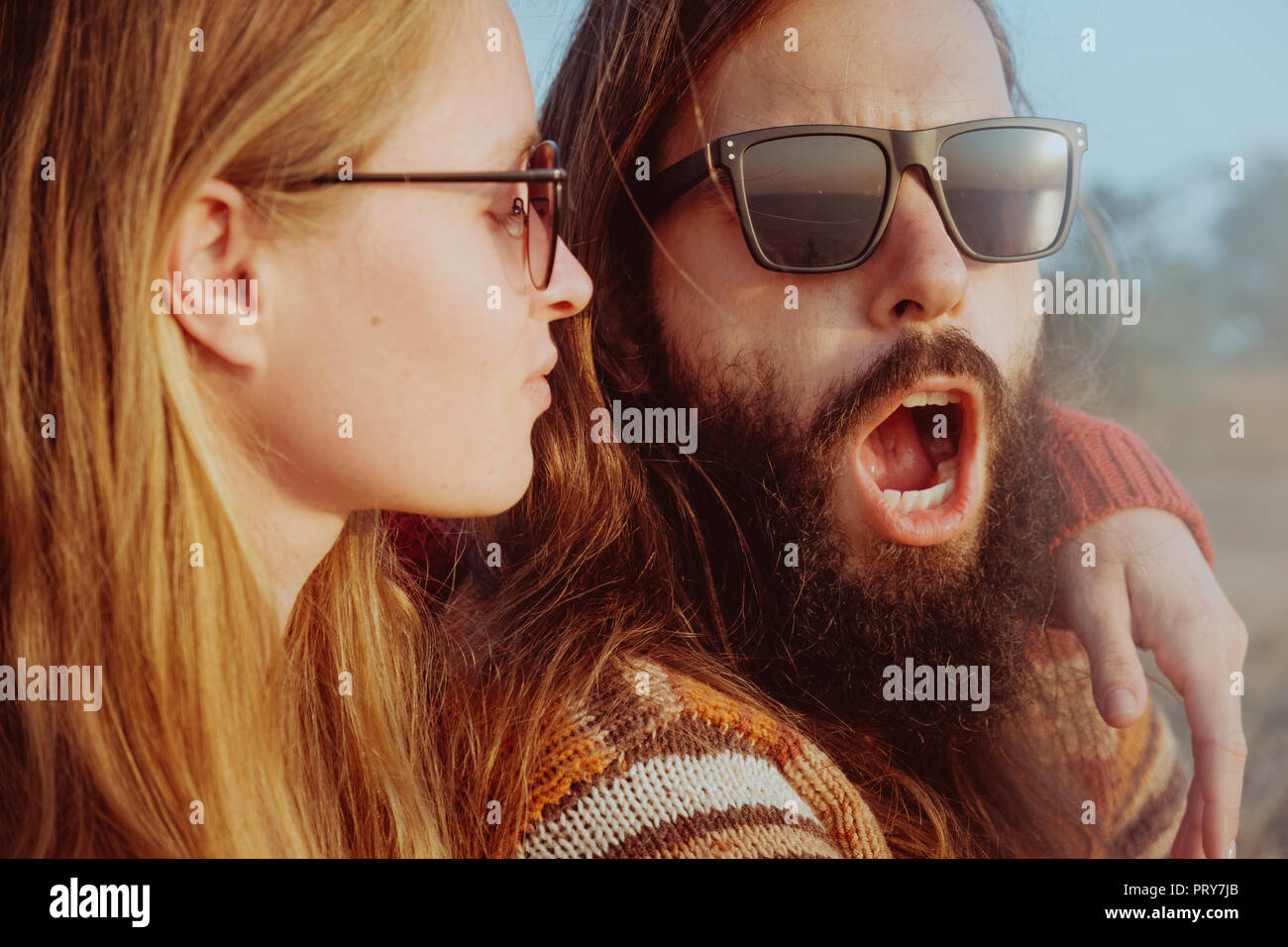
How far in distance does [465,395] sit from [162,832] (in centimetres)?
69

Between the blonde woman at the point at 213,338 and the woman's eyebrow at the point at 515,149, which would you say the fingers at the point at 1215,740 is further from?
the woman's eyebrow at the point at 515,149

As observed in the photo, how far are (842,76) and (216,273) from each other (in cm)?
99

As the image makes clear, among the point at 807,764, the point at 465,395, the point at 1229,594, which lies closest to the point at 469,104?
the point at 465,395

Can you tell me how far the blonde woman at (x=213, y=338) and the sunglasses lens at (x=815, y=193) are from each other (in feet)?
1.10

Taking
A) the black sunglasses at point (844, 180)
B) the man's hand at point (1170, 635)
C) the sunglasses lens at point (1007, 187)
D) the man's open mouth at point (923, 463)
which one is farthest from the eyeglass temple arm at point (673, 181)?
the man's hand at point (1170, 635)

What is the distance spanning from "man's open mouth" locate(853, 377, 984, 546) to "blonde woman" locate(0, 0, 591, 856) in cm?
64

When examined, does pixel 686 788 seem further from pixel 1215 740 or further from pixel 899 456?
pixel 1215 740

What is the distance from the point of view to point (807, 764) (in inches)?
57.0

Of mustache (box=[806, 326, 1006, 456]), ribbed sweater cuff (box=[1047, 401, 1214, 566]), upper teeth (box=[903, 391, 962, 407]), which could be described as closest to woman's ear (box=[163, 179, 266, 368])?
mustache (box=[806, 326, 1006, 456])

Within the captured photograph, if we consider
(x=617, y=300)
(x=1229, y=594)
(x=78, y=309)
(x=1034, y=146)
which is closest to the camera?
(x=78, y=309)

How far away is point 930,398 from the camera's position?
168 cm

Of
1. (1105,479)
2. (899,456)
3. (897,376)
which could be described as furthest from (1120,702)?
(897,376)

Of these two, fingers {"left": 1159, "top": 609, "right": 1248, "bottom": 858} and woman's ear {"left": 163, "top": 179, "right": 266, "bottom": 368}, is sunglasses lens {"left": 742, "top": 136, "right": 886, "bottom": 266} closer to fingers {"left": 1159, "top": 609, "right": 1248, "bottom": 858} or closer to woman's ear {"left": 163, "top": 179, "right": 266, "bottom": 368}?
woman's ear {"left": 163, "top": 179, "right": 266, "bottom": 368}

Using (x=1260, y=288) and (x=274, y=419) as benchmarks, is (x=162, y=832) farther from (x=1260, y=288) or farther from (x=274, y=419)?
(x=1260, y=288)
